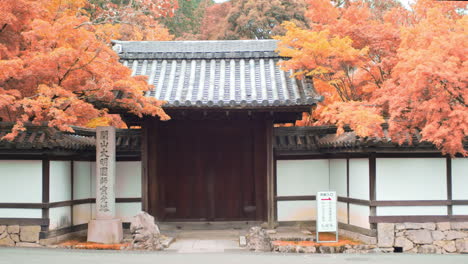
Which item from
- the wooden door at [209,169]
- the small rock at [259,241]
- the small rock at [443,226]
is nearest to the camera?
the small rock at [259,241]

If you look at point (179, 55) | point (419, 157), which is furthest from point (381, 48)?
point (179, 55)

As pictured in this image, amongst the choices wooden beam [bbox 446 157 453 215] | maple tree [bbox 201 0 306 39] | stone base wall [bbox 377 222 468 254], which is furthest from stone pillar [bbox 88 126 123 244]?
maple tree [bbox 201 0 306 39]

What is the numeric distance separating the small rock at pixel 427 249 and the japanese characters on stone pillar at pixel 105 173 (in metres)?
8.69

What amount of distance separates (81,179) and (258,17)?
82.0 ft

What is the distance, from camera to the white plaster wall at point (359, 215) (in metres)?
14.6

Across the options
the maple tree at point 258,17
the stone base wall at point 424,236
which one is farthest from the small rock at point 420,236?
the maple tree at point 258,17

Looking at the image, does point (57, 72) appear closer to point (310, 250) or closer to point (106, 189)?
point (106, 189)

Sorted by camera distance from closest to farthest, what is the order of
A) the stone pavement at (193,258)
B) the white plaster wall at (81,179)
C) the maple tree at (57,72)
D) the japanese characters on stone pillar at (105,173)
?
1. the stone pavement at (193,258)
2. the maple tree at (57,72)
3. the japanese characters on stone pillar at (105,173)
4. the white plaster wall at (81,179)

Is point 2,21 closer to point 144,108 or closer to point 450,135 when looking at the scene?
point 144,108

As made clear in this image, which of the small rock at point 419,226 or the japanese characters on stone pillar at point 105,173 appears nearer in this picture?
the small rock at point 419,226

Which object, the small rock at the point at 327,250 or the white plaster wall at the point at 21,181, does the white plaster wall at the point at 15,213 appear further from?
the small rock at the point at 327,250

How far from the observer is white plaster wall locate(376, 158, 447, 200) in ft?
47.2

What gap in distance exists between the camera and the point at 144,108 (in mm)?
14055

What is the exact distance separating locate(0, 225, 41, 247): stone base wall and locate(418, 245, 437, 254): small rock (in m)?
10.5
